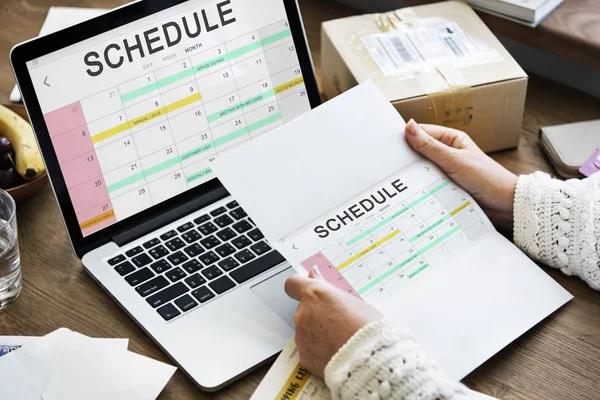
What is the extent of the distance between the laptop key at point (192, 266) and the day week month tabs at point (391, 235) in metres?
0.12

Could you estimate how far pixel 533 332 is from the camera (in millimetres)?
858

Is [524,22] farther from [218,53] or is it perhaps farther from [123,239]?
[123,239]

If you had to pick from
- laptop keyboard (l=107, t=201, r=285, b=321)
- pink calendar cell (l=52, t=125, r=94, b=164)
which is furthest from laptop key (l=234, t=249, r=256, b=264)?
pink calendar cell (l=52, t=125, r=94, b=164)

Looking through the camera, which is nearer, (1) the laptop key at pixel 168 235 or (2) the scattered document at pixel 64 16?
(1) the laptop key at pixel 168 235

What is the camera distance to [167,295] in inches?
34.9

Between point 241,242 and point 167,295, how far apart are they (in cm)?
12

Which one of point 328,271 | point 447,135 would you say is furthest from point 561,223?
point 328,271

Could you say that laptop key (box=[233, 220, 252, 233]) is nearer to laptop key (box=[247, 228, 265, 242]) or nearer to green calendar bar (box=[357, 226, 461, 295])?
laptop key (box=[247, 228, 265, 242])

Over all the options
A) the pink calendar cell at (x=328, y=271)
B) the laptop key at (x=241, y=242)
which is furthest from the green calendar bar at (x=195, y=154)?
the pink calendar cell at (x=328, y=271)

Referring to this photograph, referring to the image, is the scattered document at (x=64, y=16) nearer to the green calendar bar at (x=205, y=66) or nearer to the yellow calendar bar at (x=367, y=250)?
the green calendar bar at (x=205, y=66)

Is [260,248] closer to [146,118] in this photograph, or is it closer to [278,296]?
[278,296]

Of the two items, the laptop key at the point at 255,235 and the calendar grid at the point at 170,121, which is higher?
the calendar grid at the point at 170,121

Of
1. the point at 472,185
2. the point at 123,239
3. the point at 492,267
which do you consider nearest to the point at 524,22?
the point at 472,185

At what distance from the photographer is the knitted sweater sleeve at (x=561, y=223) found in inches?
34.9
